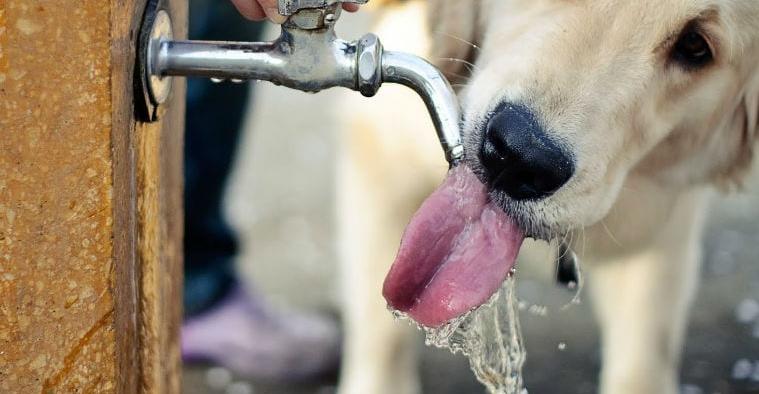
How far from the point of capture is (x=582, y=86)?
159 centimetres

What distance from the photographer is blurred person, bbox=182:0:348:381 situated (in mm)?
2635

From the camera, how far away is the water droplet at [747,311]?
9.68ft

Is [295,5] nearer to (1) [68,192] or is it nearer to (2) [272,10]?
(2) [272,10]

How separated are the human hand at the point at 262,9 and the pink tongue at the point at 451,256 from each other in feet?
1.03

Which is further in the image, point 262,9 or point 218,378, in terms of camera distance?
point 218,378

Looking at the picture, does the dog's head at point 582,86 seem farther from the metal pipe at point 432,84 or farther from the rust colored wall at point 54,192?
the rust colored wall at point 54,192

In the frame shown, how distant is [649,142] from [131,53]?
0.97 meters

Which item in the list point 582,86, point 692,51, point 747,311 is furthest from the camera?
point 747,311

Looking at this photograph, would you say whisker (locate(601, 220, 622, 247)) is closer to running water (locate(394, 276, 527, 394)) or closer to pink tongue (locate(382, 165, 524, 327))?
running water (locate(394, 276, 527, 394))

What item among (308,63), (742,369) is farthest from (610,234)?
(308,63)

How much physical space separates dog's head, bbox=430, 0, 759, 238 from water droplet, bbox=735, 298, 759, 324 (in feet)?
3.83

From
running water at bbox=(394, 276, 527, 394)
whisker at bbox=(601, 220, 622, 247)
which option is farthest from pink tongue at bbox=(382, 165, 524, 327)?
whisker at bbox=(601, 220, 622, 247)

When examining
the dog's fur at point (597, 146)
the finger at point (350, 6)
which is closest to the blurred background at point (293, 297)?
the dog's fur at point (597, 146)

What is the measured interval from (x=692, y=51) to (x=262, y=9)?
0.78 metres
